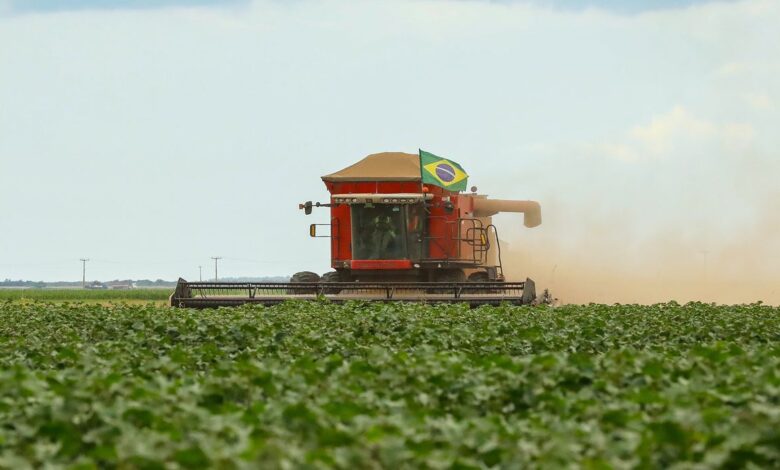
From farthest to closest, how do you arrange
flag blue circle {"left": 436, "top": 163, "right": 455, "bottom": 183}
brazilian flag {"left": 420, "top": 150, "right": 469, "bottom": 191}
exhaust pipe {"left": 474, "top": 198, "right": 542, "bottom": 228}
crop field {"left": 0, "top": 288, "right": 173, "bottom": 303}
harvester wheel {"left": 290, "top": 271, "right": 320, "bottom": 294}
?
crop field {"left": 0, "top": 288, "right": 173, "bottom": 303} < exhaust pipe {"left": 474, "top": 198, "right": 542, "bottom": 228} < harvester wheel {"left": 290, "top": 271, "right": 320, "bottom": 294} < flag blue circle {"left": 436, "top": 163, "right": 455, "bottom": 183} < brazilian flag {"left": 420, "top": 150, "right": 469, "bottom": 191}

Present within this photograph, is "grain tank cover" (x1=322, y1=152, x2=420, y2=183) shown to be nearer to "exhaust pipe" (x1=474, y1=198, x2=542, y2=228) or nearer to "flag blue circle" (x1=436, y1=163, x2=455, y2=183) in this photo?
"flag blue circle" (x1=436, y1=163, x2=455, y2=183)

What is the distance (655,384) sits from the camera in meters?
10.3

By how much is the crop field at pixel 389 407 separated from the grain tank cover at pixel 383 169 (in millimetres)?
14096

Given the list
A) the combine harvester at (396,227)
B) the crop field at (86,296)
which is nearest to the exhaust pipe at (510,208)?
the combine harvester at (396,227)

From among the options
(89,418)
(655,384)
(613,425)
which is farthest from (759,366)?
(89,418)

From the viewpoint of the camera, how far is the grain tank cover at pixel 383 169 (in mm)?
30125

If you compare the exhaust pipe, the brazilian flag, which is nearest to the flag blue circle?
the brazilian flag

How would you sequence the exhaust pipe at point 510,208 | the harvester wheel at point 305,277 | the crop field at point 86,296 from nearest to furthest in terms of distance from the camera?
the harvester wheel at point 305,277, the exhaust pipe at point 510,208, the crop field at point 86,296

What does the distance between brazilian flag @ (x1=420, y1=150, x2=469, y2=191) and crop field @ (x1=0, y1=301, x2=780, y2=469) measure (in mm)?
13398

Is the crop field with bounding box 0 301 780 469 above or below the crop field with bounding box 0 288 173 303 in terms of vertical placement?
below

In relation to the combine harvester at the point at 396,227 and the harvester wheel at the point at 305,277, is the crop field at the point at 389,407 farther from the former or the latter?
the harvester wheel at the point at 305,277

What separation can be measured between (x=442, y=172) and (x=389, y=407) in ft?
69.4

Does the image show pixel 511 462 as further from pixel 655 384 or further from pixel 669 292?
pixel 669 292

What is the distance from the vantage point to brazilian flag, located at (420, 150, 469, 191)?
29.4m
